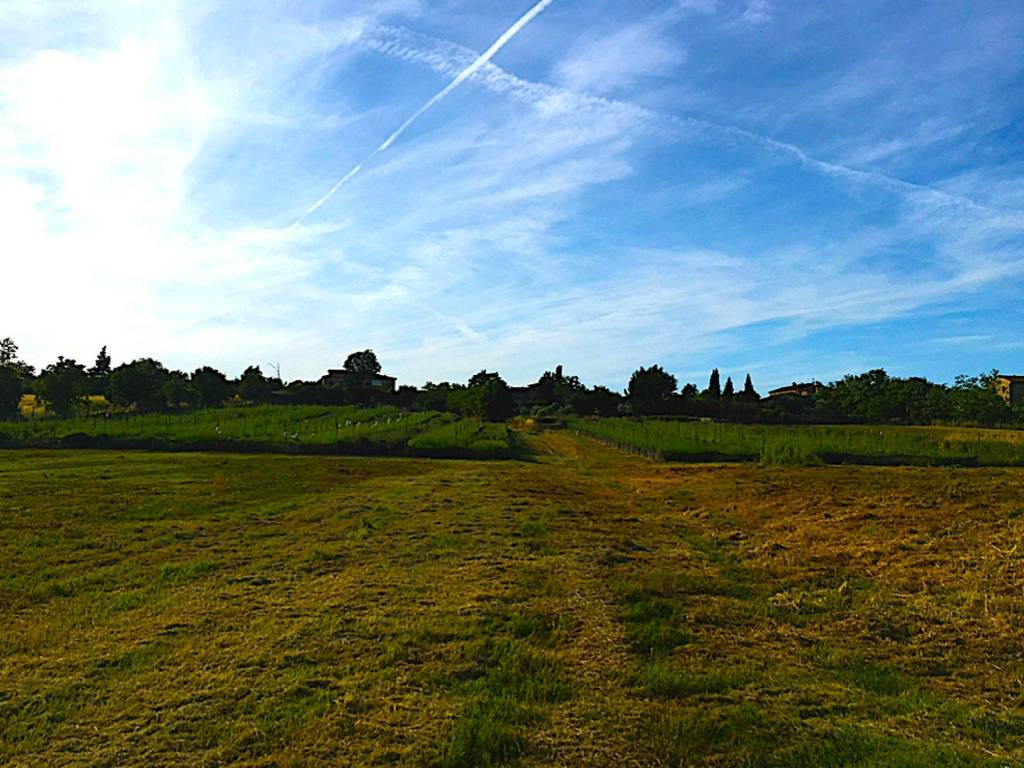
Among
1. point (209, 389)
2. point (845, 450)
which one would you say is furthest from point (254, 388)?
point (845, 450)

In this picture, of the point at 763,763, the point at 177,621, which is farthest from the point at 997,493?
the point at 177,621

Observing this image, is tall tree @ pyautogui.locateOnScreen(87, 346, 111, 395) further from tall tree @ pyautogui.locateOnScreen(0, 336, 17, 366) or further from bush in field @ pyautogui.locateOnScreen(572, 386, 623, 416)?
bush in field @ pyautogui.locateOnScreen(572, 386, 623, 416)

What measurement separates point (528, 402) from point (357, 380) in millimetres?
22074

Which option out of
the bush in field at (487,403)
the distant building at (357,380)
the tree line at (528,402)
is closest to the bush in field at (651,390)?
the tree line at (528,402)

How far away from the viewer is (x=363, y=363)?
342 feet

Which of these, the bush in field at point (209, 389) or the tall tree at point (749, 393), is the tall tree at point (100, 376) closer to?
the bush in field at point (209, 389)

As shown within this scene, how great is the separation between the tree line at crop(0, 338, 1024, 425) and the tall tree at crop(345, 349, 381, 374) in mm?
11268

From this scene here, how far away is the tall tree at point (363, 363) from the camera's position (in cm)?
10375

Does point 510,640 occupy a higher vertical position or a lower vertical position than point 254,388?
lower

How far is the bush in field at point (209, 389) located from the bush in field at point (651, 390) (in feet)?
129

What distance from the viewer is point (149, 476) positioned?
72.3 ft

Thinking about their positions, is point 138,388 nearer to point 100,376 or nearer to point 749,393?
point 100,376

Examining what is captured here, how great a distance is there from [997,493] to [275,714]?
1592 cm

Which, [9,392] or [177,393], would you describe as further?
[177,393]
